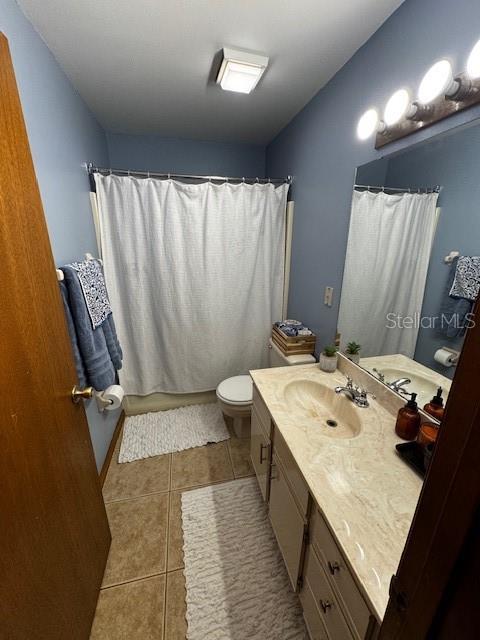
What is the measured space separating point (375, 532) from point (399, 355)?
2.33 feet

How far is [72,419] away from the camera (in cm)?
95

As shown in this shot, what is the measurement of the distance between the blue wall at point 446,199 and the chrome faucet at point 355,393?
30cm

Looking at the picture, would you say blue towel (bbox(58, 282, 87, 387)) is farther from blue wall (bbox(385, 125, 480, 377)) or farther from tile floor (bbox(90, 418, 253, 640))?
blue wall (bbox(385, 125, 480, 377))

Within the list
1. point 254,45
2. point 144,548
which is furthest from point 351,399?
point 254,45

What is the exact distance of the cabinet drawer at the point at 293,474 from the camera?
36.0 inches

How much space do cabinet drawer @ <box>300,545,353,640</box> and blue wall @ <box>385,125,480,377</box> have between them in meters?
0.80

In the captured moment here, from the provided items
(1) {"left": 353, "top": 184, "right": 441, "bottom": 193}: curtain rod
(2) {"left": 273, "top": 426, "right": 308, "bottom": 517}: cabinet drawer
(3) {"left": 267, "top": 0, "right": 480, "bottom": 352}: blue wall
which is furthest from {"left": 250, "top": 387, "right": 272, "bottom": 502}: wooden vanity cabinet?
(1) {"left": 353, "top": 184, "right": 441, "bottom": 193}: curtain rod

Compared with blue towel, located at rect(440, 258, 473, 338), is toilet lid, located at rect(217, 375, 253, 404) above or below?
below

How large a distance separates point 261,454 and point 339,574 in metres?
0.74

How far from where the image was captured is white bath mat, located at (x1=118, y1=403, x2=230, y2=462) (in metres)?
1.96

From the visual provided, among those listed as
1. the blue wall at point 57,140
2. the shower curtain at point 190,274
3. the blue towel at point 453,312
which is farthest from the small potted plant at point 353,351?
the blue wall at point 57,140

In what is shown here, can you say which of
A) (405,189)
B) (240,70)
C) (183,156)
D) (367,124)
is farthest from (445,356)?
(183,156)

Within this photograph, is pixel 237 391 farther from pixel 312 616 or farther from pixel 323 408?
pixel 312 616

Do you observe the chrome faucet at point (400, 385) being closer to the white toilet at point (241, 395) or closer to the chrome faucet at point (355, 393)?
the chrome faucet at point (355, 393)
